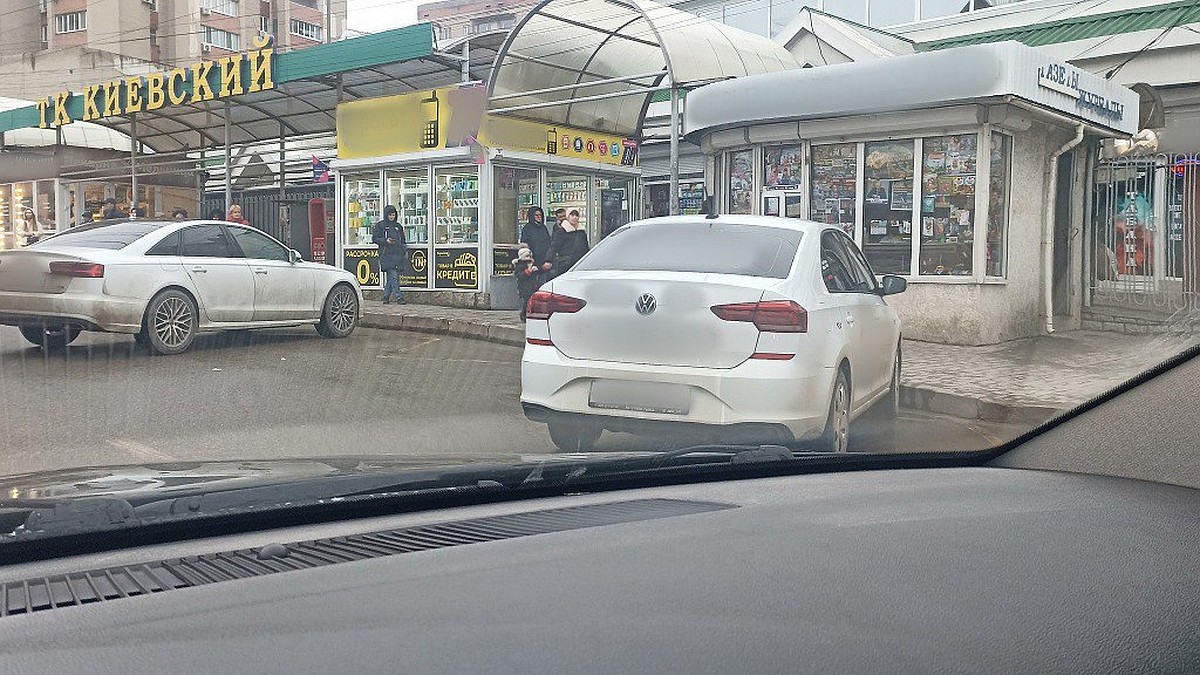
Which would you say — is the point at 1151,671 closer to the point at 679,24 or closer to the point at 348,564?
the point at 348,564

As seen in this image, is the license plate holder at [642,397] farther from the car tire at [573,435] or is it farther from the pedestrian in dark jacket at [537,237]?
the pedestrian in dark jacket at [537,237]

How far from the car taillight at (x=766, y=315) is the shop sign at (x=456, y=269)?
10845mm

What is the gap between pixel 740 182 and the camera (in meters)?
12.7

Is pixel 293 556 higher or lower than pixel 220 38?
lower

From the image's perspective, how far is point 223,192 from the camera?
17969 mm

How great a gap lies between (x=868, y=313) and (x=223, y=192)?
14.5 meters

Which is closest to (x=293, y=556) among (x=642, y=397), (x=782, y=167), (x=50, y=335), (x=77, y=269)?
(x=642, y=397)

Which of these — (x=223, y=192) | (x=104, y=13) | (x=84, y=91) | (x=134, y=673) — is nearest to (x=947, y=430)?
(x=134, y=673)

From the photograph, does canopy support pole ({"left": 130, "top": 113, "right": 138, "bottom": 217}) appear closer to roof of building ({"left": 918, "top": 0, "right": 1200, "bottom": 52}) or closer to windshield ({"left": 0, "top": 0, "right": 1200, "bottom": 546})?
windshield ({"left": 0, "top": 0, "right": 1200, "bottom": 546})

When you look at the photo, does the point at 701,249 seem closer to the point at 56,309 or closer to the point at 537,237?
the point at 56,309

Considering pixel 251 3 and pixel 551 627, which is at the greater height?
pixel 251 3

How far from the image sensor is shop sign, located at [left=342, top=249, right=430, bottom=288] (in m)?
16.5

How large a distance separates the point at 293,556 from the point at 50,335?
830 centimetres

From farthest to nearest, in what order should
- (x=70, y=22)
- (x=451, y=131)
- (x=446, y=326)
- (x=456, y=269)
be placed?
1. (x=70, y=22)
2. (x=456, y=269)
3. (x=451, y=131)
4. (x=446, y=326)
